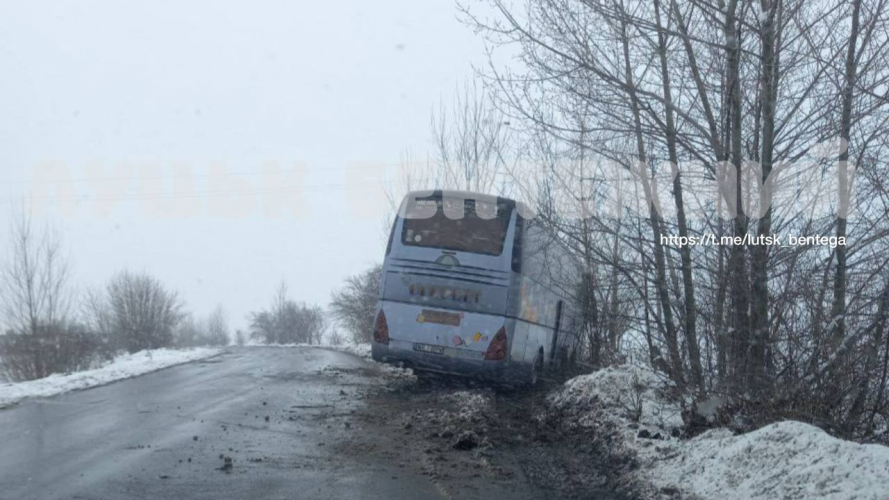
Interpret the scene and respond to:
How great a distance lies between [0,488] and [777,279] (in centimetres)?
746

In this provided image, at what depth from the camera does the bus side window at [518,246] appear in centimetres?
1393

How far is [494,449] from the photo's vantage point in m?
8.51

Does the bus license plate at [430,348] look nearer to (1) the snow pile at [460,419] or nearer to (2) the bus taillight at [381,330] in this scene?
(2) the bus taillight at [381,330]

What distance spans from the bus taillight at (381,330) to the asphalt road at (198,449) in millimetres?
1698

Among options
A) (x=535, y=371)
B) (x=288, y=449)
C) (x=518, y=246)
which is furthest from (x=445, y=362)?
(x=288, y=449)

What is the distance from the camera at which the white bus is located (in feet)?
45.4

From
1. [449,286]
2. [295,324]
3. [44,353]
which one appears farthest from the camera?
[295,324]

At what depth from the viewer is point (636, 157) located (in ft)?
34.6

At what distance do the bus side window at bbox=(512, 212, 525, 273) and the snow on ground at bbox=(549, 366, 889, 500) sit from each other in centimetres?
508

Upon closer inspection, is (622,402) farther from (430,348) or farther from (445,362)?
(430,348)

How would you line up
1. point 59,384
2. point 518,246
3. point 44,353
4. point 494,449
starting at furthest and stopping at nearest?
point 44,353 → point 518,246 → point 59,384 → point 494,449

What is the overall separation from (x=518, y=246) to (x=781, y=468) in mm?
8581

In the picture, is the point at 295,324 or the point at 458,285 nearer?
the point at 458,285

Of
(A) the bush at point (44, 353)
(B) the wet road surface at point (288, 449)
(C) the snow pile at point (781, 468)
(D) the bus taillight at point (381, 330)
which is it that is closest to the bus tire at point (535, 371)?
(B) the wet road surface at point (288, 449)
